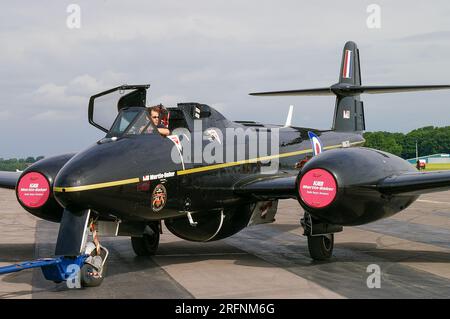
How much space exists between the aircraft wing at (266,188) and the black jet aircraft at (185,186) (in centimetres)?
2

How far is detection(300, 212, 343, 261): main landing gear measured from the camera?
10.7m

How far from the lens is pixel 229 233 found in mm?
10930

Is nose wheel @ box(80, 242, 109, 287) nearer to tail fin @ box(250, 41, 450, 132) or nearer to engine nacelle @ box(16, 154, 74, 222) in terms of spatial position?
engine nacelle @ box(16, 154, 74, 222)

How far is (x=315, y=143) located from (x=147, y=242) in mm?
4757

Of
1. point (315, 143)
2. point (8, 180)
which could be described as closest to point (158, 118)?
point (8, 180)

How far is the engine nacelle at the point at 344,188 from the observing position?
8820 millimetres

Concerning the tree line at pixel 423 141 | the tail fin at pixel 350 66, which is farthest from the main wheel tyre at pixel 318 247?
the tree line at pixel 423 141

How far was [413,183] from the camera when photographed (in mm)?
8961

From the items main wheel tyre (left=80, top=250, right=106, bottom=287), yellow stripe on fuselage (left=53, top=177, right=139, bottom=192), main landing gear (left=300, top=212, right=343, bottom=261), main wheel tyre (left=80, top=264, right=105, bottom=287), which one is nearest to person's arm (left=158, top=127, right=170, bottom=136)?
yellow stripe on fuselage (left=53, top=177, right=139, bottom=192)

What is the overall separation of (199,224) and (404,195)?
11.9ft

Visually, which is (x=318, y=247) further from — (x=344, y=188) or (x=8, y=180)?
(x=8, y=180)

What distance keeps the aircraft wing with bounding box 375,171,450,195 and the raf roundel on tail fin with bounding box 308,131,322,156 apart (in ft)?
14.1
